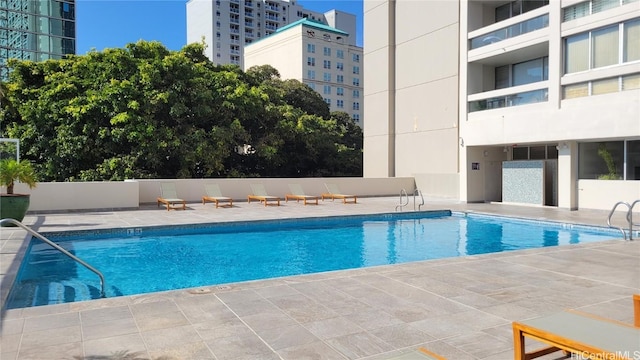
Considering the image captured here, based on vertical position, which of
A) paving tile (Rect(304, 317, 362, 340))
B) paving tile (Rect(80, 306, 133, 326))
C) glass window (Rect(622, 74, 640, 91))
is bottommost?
paving tile (Rect(304, 317, 362, 340))

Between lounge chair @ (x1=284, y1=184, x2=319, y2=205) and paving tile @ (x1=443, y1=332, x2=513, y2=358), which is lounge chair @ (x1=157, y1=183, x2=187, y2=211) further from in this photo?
paving tile @ (x1=443, y1=332, x2=513, y2=358)

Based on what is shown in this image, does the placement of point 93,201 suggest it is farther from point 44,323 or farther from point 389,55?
point 389,55

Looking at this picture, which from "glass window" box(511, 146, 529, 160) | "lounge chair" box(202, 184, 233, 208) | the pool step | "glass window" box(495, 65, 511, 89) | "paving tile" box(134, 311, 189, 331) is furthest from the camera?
"glass window" box(495, 65, 511, 89)

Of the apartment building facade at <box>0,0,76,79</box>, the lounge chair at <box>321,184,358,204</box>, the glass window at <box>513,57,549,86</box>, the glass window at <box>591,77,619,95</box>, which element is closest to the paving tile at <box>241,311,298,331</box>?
the glass window at <box>591,77,619,95</box>

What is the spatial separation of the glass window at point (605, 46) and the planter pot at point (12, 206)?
56.7 ft

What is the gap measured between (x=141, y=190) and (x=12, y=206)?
21.0 ft

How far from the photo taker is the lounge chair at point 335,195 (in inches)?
776

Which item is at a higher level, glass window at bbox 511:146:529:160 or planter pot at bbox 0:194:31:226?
glass window at bbox 511:146:529:160

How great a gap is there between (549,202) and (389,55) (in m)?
12.8

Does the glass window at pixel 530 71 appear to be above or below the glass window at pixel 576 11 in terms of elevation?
below

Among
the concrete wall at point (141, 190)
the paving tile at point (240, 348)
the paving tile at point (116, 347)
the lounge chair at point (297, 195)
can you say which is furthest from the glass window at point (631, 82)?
the paving tile at point (116, 347)

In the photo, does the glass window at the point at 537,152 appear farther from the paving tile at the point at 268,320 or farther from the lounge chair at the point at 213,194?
the paving tile at the point at 268,320

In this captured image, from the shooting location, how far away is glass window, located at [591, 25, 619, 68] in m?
14.3

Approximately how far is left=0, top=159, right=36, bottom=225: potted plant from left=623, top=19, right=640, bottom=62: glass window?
17.5 m
